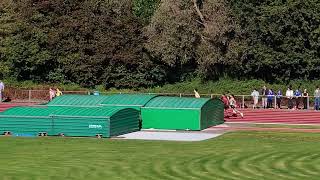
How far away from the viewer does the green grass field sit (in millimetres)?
20406

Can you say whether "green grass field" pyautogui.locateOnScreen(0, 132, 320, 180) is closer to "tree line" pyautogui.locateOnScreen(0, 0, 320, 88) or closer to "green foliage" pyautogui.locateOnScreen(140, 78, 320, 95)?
"green foliage" pyautogui.locateOnScreen(140, 78, 320, 95)

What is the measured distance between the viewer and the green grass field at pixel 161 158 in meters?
20.4

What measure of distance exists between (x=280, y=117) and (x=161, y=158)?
1920 centimetres

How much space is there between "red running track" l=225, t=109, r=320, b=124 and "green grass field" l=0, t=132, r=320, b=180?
9.65 meters

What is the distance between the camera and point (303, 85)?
52344 millimetres

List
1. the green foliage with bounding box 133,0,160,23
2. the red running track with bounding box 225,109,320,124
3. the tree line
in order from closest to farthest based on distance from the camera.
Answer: the red running track with bounding box 225,109,320,124
the tree line
the green foliage with bounding box 133,0,160,23

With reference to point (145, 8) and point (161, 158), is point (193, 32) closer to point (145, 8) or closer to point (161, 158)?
point (145, 8)

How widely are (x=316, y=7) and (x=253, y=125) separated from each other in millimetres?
17004

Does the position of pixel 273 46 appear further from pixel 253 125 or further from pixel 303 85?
pixel 253 125

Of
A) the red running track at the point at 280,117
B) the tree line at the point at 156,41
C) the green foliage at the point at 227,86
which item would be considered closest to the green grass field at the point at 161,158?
the red running track at the point at 280,117

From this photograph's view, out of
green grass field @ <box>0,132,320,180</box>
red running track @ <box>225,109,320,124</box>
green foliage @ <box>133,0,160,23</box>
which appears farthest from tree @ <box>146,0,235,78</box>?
green grass field @ <box>0,132,320,180</box>

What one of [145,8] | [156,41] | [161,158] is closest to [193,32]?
[156,41]

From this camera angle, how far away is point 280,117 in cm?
4162

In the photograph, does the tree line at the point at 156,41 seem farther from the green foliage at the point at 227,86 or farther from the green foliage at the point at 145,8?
the green foliage at the point at 227,86
